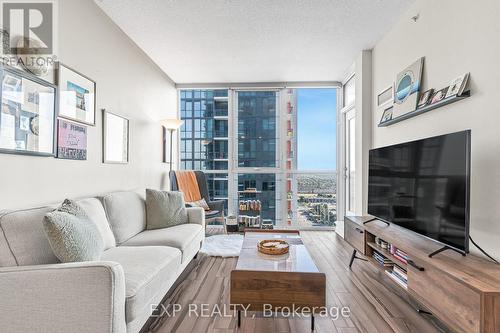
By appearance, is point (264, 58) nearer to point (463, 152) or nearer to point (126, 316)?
point (463, 152)

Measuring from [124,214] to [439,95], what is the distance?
2964 millimetres

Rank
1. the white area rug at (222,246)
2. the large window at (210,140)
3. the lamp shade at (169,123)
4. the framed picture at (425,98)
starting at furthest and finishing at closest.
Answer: the large window at (210,140), the lamp shade at (169,123), the white area rug at (222,246), the framed picture at (425,98)

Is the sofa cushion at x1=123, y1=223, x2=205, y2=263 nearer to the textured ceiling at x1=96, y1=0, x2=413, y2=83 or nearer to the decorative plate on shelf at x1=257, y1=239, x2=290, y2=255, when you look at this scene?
the decorative plate on shelf at x1=257, y1=239, x2=290, y2=255

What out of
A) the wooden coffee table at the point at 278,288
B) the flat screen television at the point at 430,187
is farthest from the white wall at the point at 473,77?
the wooden coffee table at the point at 278,288

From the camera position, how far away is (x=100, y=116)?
2844mm

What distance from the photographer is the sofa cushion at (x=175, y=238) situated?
8.22 ft

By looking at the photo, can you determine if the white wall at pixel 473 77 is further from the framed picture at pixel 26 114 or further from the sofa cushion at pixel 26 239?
the framed picture at pixel 26 114

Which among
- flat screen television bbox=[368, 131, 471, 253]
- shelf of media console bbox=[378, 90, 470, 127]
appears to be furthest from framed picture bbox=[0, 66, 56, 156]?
shelf of media console bbox=[378, 90, 470, 127]

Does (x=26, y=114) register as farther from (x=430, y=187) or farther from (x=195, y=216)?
(x=430, y=187)

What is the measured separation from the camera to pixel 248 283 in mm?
1832

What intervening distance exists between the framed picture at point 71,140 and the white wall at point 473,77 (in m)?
3.13

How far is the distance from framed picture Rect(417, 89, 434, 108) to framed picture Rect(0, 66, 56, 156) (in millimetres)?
3110

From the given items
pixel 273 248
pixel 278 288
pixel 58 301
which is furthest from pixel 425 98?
pixel 58 301

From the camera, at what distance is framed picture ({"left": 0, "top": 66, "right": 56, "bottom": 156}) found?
176 centimetres
